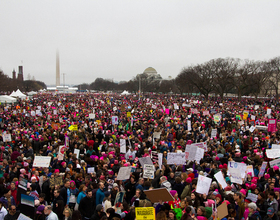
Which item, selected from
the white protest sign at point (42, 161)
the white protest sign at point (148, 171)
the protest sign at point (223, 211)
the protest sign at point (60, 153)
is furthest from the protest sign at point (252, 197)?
the protest sign at point (60, 153)

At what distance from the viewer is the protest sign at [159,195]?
17.2 feet

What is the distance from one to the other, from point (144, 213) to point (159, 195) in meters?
0.77

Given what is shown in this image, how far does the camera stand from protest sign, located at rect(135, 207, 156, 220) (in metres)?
4.62

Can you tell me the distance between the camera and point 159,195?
5.32 metres

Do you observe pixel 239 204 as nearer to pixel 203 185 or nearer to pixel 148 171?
pixel 203 185

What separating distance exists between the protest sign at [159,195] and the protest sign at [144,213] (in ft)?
2.20

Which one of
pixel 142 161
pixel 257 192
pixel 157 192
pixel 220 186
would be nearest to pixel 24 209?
pixel 157 192

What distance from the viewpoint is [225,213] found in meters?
4.83

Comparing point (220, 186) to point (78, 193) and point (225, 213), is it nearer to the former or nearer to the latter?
point (225, 213)

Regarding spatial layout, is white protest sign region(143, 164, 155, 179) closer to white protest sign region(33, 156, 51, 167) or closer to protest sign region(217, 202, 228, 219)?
protest sign region(217, 202, 228, 219)

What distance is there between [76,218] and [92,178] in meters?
2.02

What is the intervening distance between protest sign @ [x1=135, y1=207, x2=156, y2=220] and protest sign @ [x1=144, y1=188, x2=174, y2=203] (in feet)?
2.20

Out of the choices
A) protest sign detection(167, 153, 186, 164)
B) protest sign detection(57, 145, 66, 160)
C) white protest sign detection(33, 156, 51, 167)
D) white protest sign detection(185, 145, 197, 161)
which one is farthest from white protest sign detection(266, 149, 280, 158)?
white protest sign detection(33, 156, 51, 167)

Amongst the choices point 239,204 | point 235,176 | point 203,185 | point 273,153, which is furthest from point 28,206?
point 273,153
